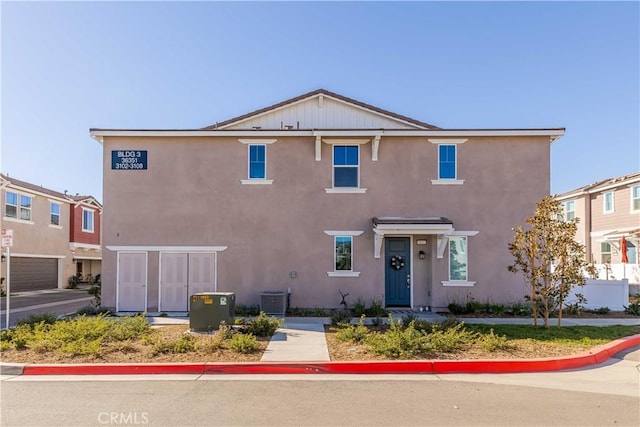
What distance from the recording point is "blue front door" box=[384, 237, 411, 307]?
47.3ft

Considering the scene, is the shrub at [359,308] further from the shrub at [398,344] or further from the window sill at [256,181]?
the window sill at [256,181]

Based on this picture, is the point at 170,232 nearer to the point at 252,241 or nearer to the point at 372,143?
the point at 252,241

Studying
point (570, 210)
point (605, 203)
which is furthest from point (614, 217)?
point (570, 210)

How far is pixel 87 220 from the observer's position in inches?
1227

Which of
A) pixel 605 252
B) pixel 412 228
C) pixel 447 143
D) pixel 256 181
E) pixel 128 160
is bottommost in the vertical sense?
pixel 605 252

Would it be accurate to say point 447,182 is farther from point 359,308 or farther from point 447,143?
point 359,308

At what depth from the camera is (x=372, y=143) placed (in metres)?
14.3

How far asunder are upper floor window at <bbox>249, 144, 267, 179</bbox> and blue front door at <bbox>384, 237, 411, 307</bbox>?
486cm

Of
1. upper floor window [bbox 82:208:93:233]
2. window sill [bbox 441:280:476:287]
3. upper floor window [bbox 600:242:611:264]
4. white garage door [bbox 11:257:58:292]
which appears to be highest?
upper floor window [bbox 82:208:93:233]

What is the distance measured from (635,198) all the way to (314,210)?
18997 millimetres

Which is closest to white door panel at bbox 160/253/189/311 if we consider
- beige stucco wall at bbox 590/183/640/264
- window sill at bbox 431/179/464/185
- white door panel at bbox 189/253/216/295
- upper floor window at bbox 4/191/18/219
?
white door panel at bbox 189/253/216/295

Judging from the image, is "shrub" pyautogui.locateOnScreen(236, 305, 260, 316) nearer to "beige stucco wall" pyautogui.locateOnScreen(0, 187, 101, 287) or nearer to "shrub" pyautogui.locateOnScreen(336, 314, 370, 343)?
"shrub" pyautogui.locateOnScreen(336, 314, 370, 343)

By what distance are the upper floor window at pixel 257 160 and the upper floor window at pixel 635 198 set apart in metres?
20.3

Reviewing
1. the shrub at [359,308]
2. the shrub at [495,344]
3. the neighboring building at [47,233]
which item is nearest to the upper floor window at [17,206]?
the neighboring building at [47,233]
